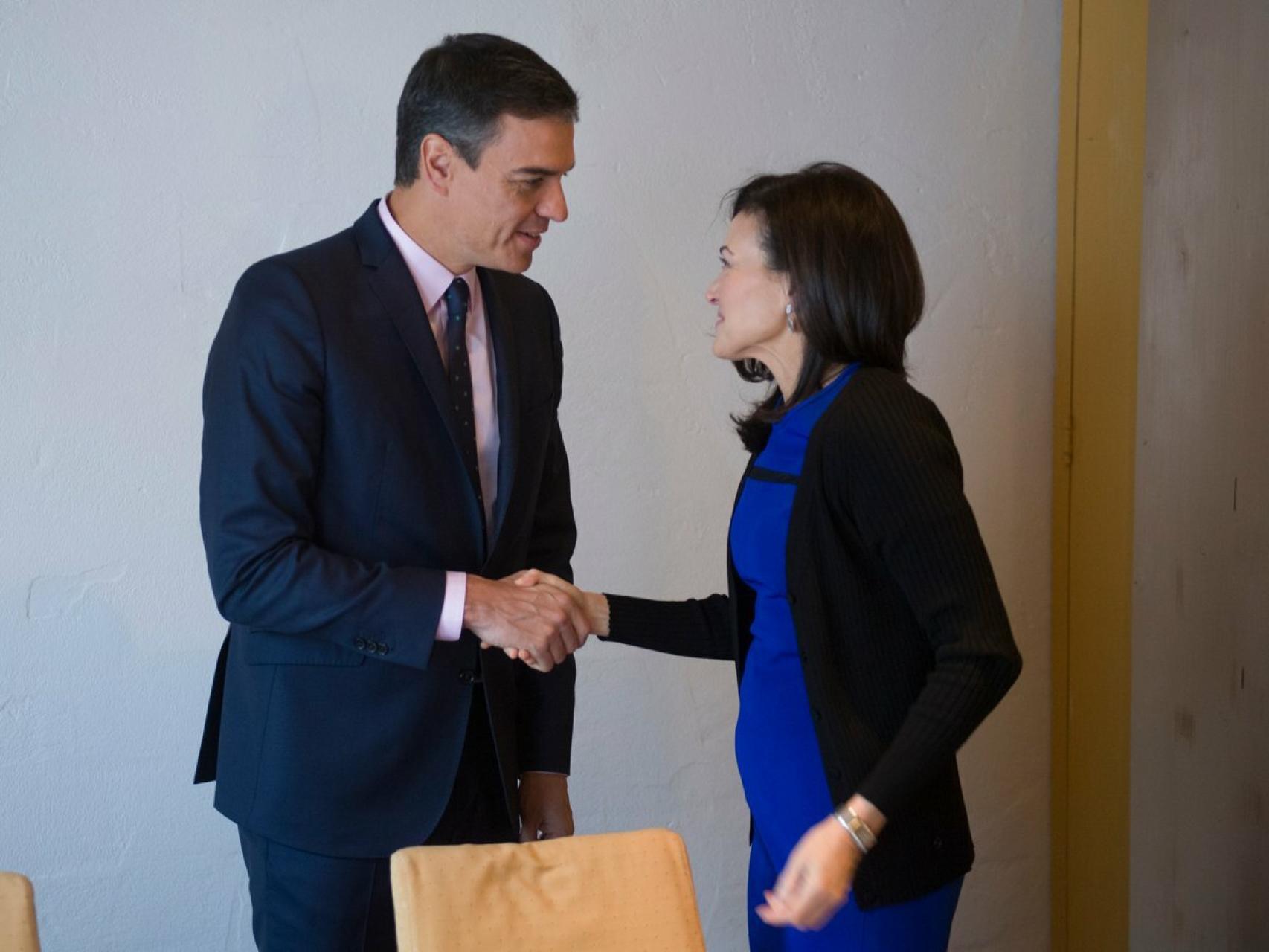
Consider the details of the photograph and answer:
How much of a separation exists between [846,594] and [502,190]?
2.57 ft

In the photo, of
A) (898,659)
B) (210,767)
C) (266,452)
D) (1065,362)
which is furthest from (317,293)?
(1065,362)

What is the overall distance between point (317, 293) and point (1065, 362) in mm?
2003

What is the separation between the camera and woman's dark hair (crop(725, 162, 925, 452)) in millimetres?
1830

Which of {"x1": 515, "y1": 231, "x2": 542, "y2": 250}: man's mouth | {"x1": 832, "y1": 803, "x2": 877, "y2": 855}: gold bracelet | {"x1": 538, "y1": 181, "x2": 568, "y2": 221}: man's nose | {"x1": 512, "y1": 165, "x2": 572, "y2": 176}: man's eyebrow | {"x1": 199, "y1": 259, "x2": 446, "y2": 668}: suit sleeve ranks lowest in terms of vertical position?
{"x1": 832, "y1": 803, "x2": 877, "y2": 855}: gold bracelet

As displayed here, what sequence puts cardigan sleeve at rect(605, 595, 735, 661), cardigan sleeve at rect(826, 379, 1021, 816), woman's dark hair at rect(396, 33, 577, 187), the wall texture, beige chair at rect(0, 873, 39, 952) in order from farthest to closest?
the wall texture
cardigan sleeve at rect(605, 595, 735, 661)
woman's dark hair at rect(396, 33, 577, 187)
cardigan sleeve at rect(826, 379, 1021, 816)
beige chair at rect(0, 873, 39, 952)

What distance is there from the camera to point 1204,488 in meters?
2.87

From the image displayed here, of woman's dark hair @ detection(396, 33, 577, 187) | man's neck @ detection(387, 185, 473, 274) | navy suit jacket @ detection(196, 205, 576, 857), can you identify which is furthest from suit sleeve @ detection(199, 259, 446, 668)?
woman's dark hair @ detection(396, 33, 577, 187)

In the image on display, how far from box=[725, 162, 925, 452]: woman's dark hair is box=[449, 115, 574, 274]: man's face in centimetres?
36

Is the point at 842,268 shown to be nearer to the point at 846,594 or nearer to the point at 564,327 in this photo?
the point at 846,594

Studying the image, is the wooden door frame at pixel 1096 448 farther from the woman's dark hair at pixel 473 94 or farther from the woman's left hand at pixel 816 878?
the woman's left hand at pixel 816 878

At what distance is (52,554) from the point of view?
254 cm

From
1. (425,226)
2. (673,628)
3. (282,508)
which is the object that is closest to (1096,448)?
(673,628)

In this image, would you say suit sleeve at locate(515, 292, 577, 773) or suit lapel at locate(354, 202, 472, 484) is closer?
suit lapel at locate(354, 202, 472, 484)

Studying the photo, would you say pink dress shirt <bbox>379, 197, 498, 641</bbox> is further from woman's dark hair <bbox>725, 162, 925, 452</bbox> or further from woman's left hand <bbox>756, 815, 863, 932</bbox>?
woman's left hand <bbox>756, 815, 863, 932</bbox>
